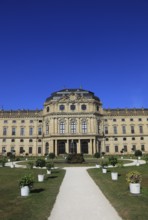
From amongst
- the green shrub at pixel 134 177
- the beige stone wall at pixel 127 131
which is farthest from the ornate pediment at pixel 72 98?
the green shrub at pixel 134 177

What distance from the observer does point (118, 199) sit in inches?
470

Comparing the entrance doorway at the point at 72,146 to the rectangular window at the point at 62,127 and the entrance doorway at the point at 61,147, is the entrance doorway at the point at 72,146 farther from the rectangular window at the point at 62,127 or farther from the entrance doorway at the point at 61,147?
the rectangular window at the point at 62,127

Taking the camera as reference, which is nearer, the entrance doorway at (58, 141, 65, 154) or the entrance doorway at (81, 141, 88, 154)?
the entrance doorway at (81, 141, 88, 154)

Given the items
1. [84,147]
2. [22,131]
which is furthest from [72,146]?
[22,131]

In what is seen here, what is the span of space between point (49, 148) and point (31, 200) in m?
59.6

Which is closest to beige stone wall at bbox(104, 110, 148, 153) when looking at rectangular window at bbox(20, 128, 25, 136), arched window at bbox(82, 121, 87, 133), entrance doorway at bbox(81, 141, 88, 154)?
entrance doorway at bbox(81, 141, 88, 154)

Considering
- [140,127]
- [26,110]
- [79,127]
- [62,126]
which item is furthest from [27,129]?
[140,127]

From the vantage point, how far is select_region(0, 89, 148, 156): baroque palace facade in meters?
70.6

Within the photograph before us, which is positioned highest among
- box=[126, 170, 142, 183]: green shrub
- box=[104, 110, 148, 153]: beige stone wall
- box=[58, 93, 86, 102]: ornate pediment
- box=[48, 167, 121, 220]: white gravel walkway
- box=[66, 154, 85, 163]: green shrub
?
box=[58, 93, 86, 102]: ornate pediment

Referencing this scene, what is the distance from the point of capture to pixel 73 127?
235 feet

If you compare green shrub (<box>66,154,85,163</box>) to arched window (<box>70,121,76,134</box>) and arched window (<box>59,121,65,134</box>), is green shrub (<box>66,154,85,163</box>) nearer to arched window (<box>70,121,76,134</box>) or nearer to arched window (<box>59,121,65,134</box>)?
arched window (<box>70,121,76,134</box>)

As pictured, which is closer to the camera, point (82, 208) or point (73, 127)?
point (82, 208)

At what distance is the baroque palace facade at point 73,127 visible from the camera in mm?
70562

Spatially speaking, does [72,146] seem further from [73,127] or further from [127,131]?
[127,131]
